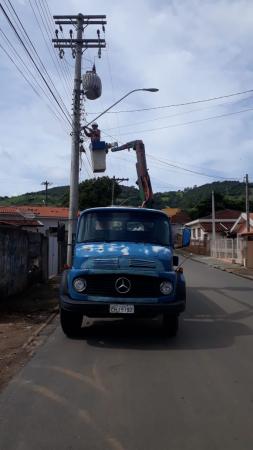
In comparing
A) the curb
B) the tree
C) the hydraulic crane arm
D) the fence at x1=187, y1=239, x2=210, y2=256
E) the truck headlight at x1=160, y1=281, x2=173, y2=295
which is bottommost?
the curb

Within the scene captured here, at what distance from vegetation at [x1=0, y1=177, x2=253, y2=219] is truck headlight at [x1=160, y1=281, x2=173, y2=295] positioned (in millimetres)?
39218

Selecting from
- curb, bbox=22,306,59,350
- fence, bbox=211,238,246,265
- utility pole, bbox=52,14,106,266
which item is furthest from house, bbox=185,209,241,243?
curb, bbox=22,306,59,350

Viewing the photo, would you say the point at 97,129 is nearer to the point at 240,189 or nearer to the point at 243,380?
the point at 243,380

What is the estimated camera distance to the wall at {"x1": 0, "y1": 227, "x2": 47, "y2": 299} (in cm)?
1439

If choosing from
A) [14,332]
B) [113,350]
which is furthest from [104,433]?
[14,332]

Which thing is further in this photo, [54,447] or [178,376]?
[178,376]

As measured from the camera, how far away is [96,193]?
8162cm

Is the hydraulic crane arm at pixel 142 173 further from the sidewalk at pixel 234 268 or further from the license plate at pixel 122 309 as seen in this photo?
the license plate at pixel 122 309

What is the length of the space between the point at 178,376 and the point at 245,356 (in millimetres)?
1678

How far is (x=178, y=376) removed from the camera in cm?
710

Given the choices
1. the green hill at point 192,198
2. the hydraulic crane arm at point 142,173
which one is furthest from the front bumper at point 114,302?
the green hill at point 192,198

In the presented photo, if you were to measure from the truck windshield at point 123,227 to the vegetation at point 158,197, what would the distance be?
37.6m

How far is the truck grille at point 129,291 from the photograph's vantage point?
30.2 feet

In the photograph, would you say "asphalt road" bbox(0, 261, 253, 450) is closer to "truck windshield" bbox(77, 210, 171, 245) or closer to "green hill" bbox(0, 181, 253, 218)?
"truck windshield" bbox(77, 210, 171, 245)
